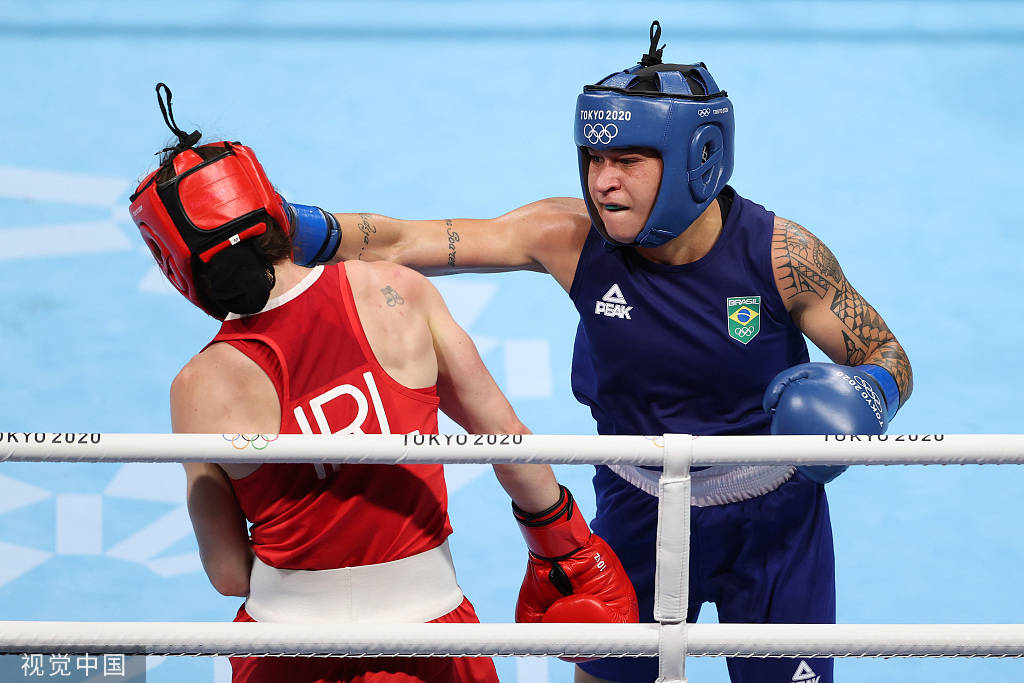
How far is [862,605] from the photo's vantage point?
4129 mm

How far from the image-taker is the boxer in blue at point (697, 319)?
279cm

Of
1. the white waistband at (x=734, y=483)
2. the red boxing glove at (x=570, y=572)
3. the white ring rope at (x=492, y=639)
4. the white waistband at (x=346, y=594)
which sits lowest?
the white ring rope at (x=492, y=639)

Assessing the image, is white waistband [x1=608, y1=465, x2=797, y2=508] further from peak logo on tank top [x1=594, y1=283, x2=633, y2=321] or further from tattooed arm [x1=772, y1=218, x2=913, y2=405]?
peak logo on tank top [x1=594, y1=283, x2=633, y2=321]

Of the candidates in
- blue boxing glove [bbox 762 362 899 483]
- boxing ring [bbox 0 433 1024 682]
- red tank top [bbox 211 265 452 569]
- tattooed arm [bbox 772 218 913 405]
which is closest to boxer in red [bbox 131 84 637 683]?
red tank top [bbox 211 265 452 569]

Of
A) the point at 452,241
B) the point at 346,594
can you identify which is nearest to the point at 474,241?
the point at 452,241

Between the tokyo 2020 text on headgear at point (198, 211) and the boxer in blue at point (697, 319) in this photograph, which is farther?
the boxer in blue at point (697, 319)

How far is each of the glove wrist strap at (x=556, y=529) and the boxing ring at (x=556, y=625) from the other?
469mm

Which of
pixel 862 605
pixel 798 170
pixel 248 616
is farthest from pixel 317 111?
pixel 248 616

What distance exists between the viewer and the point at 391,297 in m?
2.27

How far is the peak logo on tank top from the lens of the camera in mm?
2953

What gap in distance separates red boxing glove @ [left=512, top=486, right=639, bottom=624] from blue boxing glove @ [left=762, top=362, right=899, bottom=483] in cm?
47

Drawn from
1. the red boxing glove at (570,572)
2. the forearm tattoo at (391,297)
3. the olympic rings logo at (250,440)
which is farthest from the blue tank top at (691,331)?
the olympic rings logo at (250,440)

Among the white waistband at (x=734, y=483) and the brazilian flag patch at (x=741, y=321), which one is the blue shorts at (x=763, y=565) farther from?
the brazilian flag patch at (x=741, y=321)

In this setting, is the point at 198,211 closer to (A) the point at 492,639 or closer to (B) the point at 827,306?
(A) the point at 492,639
